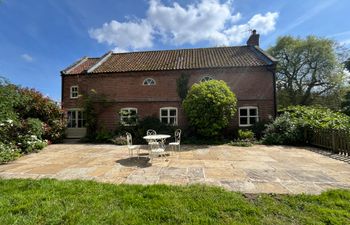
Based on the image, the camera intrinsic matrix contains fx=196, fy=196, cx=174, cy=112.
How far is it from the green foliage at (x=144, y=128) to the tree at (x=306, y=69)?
75.7 feet

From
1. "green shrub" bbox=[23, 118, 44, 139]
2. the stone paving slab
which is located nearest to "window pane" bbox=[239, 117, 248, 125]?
the stone paving slab

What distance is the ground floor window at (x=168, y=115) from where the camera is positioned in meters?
15.1

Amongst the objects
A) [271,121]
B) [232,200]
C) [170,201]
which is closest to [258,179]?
[232,200]

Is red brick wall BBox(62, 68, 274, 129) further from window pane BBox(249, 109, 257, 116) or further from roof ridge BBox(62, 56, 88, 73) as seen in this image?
roof ridge BBox(62, 56, 88, 73)

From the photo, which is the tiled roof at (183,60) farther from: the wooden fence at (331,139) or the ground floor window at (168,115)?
the wooden fence at (331,139)

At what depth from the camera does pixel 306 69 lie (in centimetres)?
2744

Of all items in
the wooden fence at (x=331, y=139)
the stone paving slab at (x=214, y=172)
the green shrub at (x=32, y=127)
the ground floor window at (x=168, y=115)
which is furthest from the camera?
the ground floor window at (x=168, y=115)

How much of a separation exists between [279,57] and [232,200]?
101 ft

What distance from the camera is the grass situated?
121 inches

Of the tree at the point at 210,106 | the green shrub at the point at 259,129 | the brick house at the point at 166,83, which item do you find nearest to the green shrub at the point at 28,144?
the brick house at the point at 166,83

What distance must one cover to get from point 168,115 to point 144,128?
2.39 metres

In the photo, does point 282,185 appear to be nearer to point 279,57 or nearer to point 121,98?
point 121,98

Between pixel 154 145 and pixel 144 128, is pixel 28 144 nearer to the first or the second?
pixel 154 145

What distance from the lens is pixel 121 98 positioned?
51.5 ft
